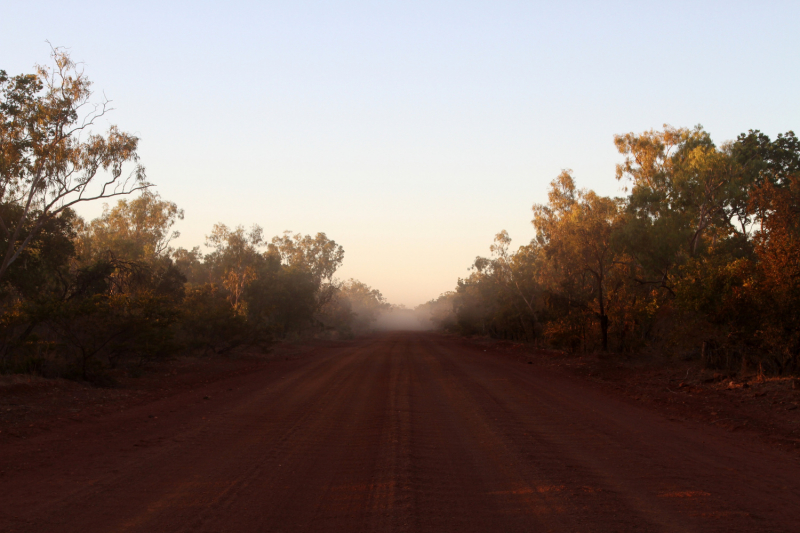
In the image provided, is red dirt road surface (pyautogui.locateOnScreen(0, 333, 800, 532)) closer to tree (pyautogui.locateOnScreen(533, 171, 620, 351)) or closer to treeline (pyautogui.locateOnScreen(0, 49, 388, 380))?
treeline (pyautogui.locateOnScreen(0, 49, 388, 380))

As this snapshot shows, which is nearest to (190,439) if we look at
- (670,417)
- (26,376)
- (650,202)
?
(26,376)

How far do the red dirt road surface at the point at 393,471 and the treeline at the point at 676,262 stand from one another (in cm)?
469

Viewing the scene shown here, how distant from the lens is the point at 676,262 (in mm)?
22984

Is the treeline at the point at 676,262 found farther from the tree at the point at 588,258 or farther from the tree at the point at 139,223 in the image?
the tree at the point at 139,223

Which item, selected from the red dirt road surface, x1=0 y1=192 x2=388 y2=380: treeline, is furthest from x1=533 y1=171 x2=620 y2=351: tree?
x1=0 y1=192 x2=388 y2=380: treeline

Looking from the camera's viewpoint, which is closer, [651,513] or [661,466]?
[651,513]

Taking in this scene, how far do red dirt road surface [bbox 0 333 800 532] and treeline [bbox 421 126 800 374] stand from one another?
469cm

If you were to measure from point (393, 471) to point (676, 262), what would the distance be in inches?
808

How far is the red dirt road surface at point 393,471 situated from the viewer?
4914 mm

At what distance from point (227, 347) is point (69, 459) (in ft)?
65.9

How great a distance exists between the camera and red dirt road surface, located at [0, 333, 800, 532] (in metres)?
4.91

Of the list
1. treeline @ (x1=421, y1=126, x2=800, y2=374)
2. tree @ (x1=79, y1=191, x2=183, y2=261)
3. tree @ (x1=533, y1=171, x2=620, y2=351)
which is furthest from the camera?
tree @ (x1=79, y1=191, x2=183, y2=261)

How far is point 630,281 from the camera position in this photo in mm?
22531

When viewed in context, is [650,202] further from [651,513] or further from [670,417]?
[651,513]
